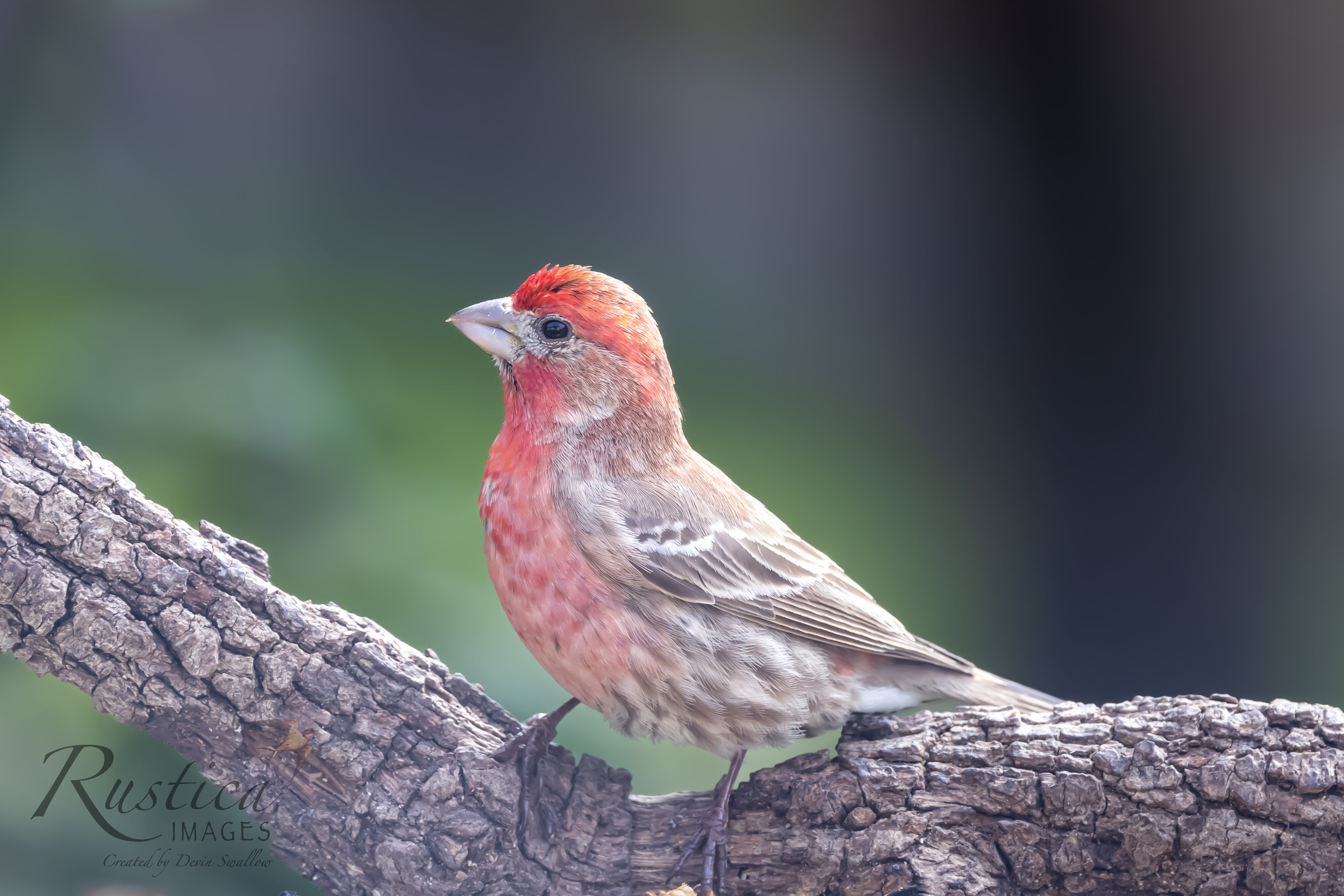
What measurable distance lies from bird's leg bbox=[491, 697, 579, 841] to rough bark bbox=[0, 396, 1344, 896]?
0.09 ft

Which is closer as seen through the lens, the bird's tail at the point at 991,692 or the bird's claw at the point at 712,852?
the bird's claw at the point at 712,852

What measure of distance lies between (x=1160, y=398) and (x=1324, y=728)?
1721mm

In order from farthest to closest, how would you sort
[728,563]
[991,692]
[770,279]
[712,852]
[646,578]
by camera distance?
[770,279], [991,692], [728,563], [646,578], [712,852]

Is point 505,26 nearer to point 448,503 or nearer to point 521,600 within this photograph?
point 448,503

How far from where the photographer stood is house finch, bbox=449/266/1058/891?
2.33 meters

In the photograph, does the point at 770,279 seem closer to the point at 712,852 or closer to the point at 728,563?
the point at 728,563

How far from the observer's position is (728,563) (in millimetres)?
2514

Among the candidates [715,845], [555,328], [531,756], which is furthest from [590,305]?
[715,845]

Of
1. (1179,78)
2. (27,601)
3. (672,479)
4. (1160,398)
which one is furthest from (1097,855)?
(1179,78)

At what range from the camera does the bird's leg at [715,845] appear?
2240 mm

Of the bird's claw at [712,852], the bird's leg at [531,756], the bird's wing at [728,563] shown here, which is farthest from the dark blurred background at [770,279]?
the bird's claw at [712,852]

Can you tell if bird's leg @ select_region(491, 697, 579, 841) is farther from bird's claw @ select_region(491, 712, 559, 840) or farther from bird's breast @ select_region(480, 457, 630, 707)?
bird's breast @ select_region(480, 457, 630, 707)

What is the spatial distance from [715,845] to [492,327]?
1.44 m

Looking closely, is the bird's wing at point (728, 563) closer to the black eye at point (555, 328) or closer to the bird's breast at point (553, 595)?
the bird's breast at point (553, 595)
